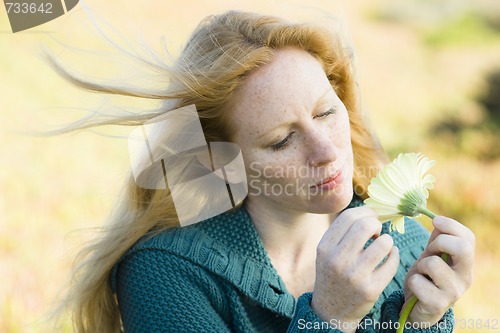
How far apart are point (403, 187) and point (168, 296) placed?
85 cm

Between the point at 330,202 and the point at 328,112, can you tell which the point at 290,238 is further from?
the point at 328,112

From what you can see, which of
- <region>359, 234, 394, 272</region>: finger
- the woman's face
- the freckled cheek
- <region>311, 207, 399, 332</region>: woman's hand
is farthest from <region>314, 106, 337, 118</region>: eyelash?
<region>359, 234, 394, 272</region>: finger

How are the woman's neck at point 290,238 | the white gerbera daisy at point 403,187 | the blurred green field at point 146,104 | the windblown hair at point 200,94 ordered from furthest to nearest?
the blurred green field at point 146,104 → the woman's neck at point 290,238 → the windblown hair at point 200,94 → the white gerbera daisy at point 403,187

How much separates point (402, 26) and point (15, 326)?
5.84 m

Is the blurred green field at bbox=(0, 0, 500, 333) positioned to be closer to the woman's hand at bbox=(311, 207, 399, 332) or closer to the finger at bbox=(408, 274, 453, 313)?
the woman's hand at bbox=(311, 207, 399, 332)

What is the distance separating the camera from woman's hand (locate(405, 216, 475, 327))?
6.06ft

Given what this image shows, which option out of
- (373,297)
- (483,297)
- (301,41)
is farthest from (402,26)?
(373,297)

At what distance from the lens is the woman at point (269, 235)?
1.92 m

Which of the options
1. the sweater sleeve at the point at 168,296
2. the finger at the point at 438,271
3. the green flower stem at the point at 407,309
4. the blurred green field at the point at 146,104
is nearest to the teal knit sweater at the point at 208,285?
the sweater sleeve at the point at 168,296

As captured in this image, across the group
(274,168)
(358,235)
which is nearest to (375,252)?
(358,235)

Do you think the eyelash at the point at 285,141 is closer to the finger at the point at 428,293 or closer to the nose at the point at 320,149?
the nose at the point at 320,149

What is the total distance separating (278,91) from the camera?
2117 millimetres

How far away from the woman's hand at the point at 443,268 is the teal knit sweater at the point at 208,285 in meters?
0.24

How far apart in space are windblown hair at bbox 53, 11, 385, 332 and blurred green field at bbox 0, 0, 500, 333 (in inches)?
5.7
